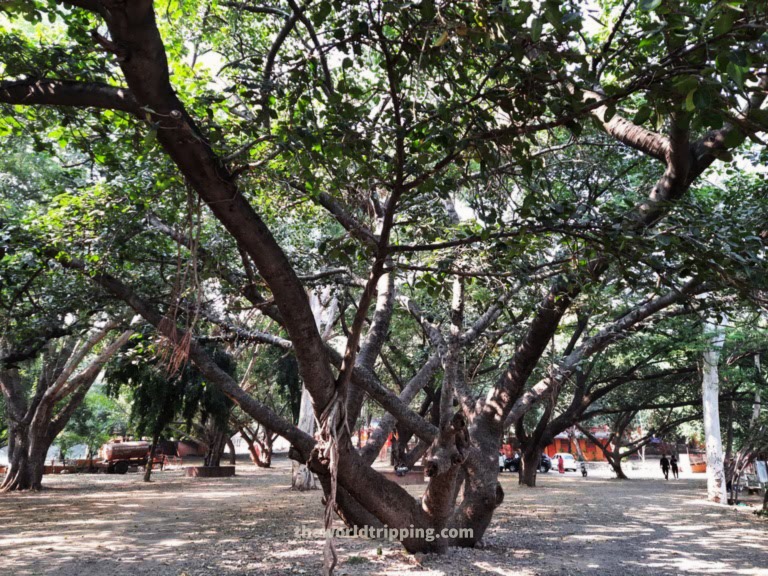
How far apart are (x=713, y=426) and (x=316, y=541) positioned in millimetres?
9804

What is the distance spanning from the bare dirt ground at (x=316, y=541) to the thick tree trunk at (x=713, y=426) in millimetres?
497

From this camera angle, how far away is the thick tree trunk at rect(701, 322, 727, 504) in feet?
41.3

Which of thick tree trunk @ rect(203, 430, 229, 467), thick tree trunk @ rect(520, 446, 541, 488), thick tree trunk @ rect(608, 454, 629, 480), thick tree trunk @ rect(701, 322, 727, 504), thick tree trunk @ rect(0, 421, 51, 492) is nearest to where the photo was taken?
thick tree trunk @ rect(701, 322, 727, 504)

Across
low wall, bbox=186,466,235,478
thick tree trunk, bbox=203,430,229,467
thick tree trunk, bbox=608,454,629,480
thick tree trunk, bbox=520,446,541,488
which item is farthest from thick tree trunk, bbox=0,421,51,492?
→ thick tree trunk, bbox=608,454,629,480

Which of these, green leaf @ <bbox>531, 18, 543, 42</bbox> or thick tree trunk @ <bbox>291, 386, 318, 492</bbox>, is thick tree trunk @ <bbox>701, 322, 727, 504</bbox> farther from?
green leaf @ <bbox>531, 18, 543, 42</bbox>

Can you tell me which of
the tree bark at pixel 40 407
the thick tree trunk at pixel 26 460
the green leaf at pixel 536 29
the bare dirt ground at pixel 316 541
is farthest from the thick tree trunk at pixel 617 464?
the green leaf at pixel 536 29

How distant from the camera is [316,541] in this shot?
7188mm

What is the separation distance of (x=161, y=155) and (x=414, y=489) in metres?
11.7

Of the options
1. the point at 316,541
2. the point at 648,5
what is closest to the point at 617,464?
the point at 316,541

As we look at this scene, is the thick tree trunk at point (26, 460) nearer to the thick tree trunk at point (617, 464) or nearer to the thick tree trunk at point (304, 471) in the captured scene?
the thick tree trunk at point (304, 471)

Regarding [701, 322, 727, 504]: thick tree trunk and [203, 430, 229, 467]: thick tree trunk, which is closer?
[701, 322, 727, 504]: thick tree trunk

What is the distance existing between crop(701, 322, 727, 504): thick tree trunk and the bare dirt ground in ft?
1.63

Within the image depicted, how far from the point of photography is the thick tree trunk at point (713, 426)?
41.3 ft

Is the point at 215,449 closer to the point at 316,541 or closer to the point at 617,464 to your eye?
the point at 617,464
